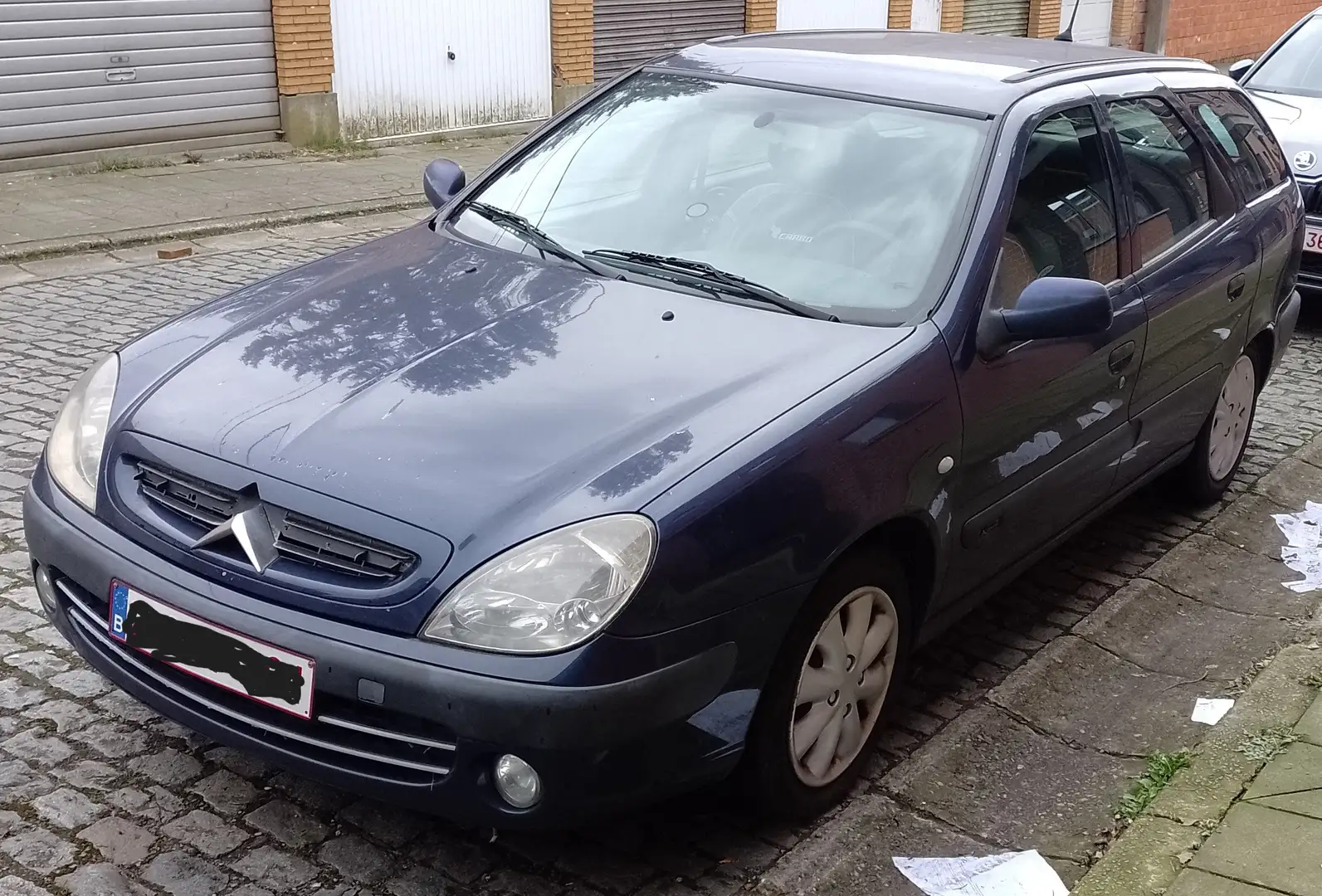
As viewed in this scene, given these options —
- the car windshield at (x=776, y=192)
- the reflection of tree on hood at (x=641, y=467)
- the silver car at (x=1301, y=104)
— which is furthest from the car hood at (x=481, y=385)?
the silver car at (x=1301, y=104)

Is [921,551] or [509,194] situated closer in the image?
[921,551]

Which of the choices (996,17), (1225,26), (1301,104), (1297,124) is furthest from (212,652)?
(1225,26)

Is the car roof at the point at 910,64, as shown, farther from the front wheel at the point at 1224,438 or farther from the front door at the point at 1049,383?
the front wheel at the point at 1224,438

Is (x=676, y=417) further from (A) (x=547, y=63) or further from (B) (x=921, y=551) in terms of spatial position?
(A) (x=547, y=63)

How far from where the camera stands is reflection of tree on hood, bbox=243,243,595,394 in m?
3.24

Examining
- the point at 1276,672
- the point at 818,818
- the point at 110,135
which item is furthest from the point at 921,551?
the point at 110,135

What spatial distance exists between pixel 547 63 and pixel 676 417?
1224 cm

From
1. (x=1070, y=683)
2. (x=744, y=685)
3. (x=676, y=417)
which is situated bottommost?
(x=1070, y=683)

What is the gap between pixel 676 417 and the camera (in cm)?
300

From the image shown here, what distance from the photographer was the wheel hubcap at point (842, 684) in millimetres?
3148

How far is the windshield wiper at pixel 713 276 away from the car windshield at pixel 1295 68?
7.07 m

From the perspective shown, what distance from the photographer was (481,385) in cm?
315

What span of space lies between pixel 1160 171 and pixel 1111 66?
1.24 feet

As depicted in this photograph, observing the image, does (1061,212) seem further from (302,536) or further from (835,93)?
(302,536)
